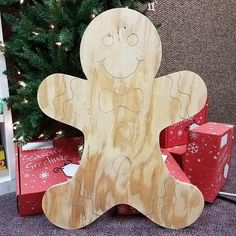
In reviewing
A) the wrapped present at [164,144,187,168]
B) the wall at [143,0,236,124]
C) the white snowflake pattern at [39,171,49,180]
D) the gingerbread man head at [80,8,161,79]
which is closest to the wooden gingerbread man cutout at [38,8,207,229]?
the gingerbread man head at [80,8,161,79]

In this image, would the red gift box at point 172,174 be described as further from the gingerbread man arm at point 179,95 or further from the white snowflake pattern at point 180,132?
the gingerbread man arm at point 179,95

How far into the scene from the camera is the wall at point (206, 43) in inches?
44.7

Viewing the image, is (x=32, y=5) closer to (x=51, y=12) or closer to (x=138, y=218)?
(x=51, y=12)

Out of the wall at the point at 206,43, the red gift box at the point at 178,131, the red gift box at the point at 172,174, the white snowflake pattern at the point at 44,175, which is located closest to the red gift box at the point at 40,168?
the white snowflake pattern at the point at 44,175

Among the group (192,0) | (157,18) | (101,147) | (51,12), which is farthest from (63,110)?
(192,0)

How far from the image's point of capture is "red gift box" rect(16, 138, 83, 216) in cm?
69

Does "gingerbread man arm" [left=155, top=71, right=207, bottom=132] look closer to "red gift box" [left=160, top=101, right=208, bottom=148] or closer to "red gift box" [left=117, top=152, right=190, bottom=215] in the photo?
"red gift box" [left=117, top=152, right=190, bottom=215]

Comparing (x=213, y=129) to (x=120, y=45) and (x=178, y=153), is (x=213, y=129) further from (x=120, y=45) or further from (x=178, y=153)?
(x=120, y=45)

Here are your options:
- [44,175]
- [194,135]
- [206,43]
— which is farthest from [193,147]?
[206,43]

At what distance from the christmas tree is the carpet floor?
0.68 ft

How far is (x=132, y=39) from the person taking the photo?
1.94ft

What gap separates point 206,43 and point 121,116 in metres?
0.78

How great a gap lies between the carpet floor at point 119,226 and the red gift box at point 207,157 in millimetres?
66

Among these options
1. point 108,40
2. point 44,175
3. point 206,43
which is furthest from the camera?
point 206,43
